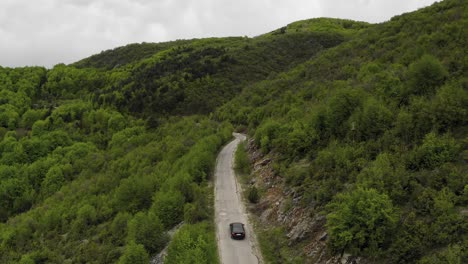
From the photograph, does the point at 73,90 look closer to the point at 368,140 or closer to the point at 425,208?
the point at 368,140

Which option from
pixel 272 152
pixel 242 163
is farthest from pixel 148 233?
pixel 272 152

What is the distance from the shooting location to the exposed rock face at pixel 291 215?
1975 cm

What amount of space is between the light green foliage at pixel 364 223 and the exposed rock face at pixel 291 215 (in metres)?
0.86

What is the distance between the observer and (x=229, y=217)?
2950 centimetres

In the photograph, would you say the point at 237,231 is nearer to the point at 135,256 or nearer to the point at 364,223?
the point at 135,256

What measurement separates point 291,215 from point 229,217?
22.1 feet

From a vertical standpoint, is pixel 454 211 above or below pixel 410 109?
below

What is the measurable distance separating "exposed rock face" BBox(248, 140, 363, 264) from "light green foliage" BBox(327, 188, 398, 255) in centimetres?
86

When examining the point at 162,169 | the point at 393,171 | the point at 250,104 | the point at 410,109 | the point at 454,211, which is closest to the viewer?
the point at 454,211

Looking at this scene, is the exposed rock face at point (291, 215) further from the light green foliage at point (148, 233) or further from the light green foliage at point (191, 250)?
the light green foliage at point (148, 233)

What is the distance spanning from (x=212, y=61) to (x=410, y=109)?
7784 cm

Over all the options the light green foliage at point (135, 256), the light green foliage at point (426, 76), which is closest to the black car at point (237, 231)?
the light green foliage at point (135, 256)

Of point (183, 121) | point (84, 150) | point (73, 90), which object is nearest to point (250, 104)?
point (183, 121)

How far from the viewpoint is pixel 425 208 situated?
16.5m
